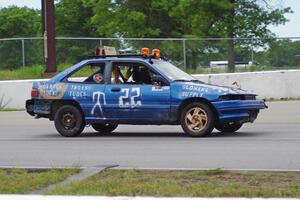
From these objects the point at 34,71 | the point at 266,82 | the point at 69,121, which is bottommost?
the point at 69,121

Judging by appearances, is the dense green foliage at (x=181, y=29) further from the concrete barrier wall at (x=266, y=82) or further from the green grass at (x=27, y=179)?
the green grass at (x=27, y=179)

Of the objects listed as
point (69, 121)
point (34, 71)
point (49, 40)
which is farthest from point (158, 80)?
point (34, 71)

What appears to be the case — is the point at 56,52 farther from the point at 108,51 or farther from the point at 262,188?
the point at 262,188

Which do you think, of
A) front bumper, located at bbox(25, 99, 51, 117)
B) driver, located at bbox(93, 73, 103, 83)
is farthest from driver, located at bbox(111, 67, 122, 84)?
front bumper, located at bbox(25, 99, 51, 117)

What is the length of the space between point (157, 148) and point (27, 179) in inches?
162

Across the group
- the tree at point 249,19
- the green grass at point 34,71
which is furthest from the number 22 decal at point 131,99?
the tree at point 249,19

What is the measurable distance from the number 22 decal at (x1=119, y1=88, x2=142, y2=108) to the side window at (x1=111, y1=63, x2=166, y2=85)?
0.30 meters

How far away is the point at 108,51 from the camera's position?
48.7 feet

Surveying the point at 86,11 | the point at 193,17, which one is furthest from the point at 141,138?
the point at 86,11

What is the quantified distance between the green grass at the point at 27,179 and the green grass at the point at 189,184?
38cm

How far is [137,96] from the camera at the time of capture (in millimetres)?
13109

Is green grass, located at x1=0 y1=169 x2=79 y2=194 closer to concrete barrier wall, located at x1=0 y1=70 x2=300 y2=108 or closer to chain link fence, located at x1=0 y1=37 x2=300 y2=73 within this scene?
concrete barrier wall, located at x1=0 y1=70 x2=300 y2=108

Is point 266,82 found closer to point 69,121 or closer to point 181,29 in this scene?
point 69,121

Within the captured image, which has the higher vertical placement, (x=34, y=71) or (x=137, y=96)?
(x=34, y=71)
